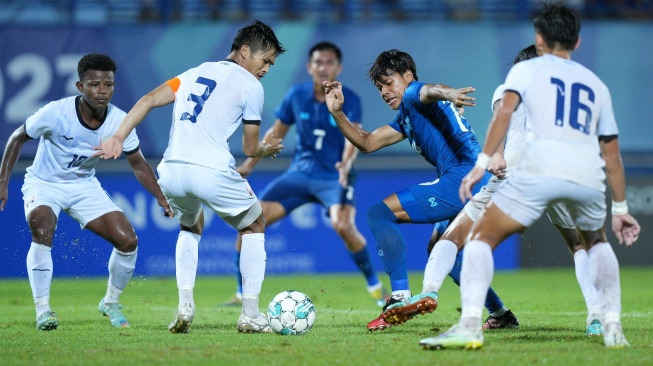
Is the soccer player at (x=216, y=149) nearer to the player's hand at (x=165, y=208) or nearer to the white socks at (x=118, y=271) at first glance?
the player's hand at (x=165, y=208)

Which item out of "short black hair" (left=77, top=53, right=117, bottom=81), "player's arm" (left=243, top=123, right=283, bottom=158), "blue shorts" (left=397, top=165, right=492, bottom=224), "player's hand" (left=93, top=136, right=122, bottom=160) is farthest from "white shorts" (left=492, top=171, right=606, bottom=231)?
"short black hair" (left=77, top=53, right=117, bottom=81)

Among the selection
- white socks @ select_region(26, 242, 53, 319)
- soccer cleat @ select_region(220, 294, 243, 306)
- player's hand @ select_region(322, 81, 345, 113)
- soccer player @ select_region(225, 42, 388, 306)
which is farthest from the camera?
soccer player @ select_region(225, 42, 388, 306)

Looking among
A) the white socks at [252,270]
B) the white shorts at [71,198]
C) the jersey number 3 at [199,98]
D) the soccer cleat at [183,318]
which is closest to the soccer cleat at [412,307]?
the white socks at [252,270]

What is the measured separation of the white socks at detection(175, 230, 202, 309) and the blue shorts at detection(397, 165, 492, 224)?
1609 millimetres

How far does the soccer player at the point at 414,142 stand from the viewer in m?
7.33

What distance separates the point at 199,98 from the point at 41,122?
1837 millimetres

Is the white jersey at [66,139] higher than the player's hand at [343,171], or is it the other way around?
the white jersey at [66,139]

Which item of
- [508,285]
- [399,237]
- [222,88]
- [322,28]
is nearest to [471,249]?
[399,237]

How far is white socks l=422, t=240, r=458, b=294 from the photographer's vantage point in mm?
6777

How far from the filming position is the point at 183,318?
7035 mm

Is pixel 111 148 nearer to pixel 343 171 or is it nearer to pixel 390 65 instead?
pixel 390 65

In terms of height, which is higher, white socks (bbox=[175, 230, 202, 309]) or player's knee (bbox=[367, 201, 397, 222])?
player's knee (bbox=[367, 201, 397, 222])

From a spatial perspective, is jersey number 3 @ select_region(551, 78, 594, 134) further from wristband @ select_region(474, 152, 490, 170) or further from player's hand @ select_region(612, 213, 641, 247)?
player's hand @ select_region(612, 213, 641, 247)

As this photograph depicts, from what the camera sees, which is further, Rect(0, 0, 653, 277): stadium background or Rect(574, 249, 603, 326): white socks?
Rect(0, 0, 653, 277): stadium background
